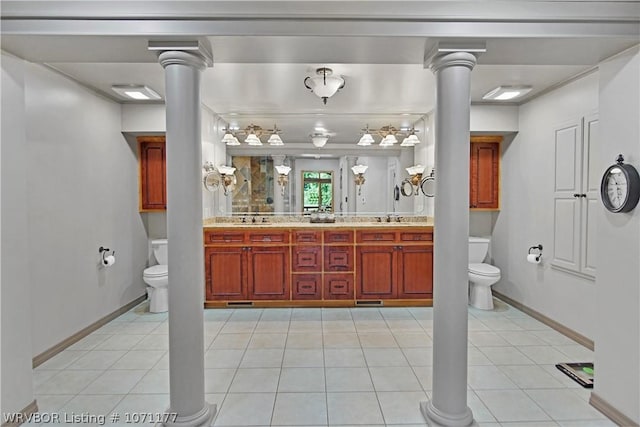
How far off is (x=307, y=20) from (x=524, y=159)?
313 centimetres

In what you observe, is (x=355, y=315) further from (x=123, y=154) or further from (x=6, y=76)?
(x=6, y=76)

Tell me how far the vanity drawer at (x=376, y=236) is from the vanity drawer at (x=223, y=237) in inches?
53.9

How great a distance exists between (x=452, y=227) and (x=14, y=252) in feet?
8.10

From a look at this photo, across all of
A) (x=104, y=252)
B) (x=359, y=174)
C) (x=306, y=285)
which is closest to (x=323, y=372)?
(x=306, y=285)

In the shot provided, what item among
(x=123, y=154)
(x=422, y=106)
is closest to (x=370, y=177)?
(x=422, y=106)

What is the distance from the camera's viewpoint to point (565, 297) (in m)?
3.29

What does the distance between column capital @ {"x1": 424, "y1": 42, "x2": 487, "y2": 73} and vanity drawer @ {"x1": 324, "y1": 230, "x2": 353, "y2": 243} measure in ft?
8.06

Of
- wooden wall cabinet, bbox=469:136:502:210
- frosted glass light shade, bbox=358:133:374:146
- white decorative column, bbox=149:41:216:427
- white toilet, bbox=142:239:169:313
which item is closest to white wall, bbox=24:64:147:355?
white toilet, bbox=142:239:169:313

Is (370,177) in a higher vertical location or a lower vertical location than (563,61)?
lower

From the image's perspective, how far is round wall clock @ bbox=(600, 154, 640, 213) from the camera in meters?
1.91

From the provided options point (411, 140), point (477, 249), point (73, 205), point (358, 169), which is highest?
point (411, 140)

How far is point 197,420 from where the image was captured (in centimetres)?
199

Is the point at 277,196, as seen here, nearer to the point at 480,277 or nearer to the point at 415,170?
the point at 415,170

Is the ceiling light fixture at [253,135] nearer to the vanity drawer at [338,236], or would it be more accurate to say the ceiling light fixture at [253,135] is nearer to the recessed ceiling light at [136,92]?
the recessed ceiling light at [136,92]
